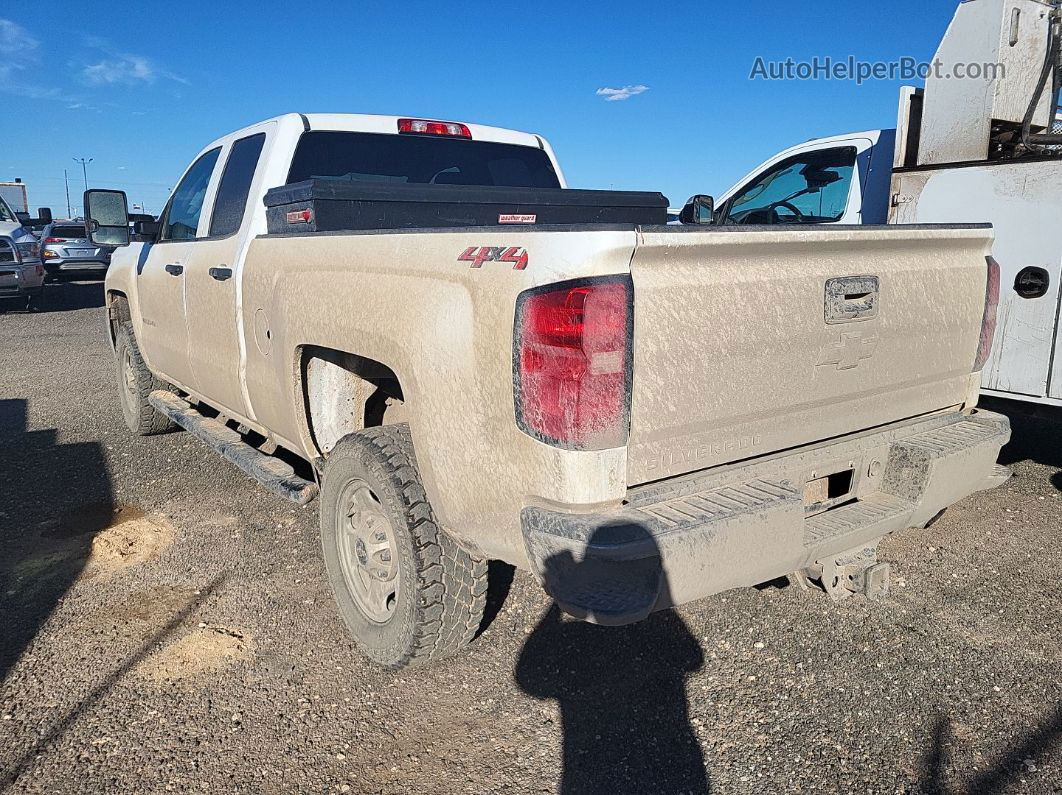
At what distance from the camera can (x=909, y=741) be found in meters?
2.70

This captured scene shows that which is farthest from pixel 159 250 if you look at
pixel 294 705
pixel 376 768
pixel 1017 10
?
pixel 1017 10

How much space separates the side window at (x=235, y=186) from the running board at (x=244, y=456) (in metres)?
1.07

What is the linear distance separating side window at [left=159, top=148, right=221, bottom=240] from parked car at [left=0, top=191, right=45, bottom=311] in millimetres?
11176

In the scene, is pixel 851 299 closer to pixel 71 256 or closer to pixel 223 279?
pixel 223 279

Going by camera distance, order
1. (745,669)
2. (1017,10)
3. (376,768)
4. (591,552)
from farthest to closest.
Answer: (1017,10) < (745,669) < (376,768) < (591,552)

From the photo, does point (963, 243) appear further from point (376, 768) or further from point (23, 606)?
point (23, 606)

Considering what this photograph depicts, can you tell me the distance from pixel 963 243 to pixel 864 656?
1.62 meters

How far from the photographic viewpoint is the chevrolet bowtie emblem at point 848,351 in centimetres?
275

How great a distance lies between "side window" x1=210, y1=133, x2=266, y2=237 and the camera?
4309 mm

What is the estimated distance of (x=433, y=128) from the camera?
471 cm

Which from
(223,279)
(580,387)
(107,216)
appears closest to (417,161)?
(223,279)

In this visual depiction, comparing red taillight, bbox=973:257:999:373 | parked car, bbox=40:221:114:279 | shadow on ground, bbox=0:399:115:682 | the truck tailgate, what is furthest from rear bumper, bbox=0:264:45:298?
red taillight, bbox=973:257:999:373

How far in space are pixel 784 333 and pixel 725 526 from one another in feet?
2.19

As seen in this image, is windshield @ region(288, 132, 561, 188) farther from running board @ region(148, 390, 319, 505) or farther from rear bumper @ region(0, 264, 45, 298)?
rear bumper @ region(0, 264, 45, 298)
